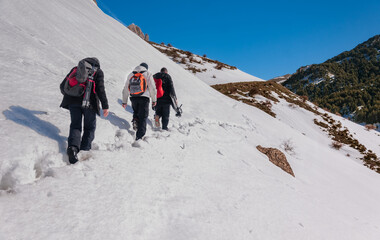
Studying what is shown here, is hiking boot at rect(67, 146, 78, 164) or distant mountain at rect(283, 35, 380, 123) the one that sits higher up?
distant mountain at rect(283, 35, 380, 123)

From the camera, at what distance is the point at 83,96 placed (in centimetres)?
296

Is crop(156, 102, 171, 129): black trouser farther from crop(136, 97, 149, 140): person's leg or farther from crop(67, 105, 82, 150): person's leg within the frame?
crop(67, 105, 82, 150): person's leg

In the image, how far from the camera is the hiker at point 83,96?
9.23 feet

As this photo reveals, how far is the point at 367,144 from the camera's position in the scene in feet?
44.4

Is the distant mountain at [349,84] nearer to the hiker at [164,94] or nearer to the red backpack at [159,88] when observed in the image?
the hiker at [164,94]

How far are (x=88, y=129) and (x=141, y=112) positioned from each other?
1.46 m

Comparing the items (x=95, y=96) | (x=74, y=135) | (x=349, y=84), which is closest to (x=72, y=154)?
(x=74, y=135)

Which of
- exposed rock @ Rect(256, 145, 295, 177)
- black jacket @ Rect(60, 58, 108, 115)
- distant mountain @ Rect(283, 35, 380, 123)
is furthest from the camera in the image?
distant mountain @ Rect(283, 35, 380, 123)

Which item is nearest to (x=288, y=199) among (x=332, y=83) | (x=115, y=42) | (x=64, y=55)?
(x=64, y=55)

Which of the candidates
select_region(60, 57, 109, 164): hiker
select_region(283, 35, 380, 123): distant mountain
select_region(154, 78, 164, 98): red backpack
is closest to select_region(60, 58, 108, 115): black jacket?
select_region(60, 57, 109, 164): hiker

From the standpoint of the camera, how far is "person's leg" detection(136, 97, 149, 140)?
13.5ft

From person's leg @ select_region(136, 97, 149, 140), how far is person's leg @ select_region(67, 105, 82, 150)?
135 centimetres

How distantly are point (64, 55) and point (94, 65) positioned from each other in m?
4.09

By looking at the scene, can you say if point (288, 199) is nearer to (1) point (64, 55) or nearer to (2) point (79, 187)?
(2) point (79, 187)
